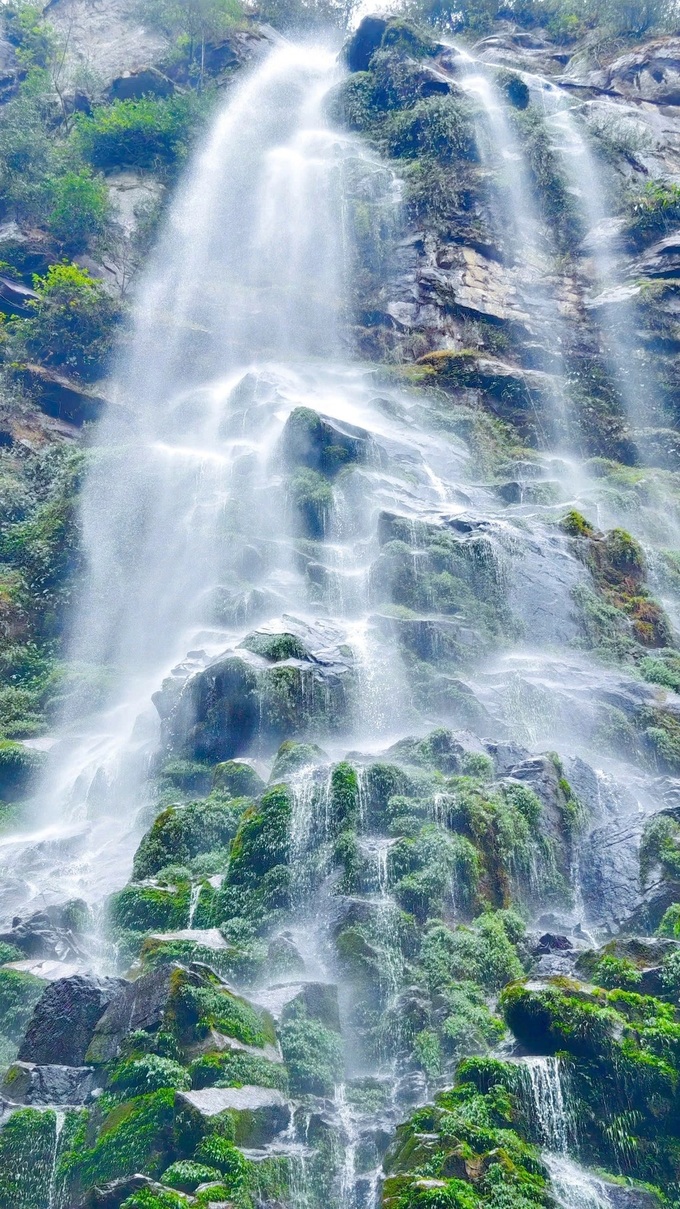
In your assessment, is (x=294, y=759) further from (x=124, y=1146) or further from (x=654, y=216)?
(x=654, y=216)

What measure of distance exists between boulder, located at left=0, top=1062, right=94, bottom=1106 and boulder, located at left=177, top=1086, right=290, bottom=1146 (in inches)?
62.3

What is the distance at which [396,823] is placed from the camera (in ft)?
52.7

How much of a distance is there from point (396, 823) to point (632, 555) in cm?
1279

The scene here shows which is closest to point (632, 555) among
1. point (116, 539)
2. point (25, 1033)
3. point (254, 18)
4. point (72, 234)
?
point (116, 539)


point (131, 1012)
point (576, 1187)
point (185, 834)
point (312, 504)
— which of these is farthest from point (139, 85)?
point (576, 1187)

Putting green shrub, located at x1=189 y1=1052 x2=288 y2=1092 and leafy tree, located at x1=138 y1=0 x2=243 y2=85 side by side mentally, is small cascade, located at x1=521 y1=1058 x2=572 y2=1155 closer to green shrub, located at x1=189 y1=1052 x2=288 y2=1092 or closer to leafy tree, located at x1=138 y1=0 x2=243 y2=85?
green shrub, located at x1=189 y1=1052 x2=288 y2=1092

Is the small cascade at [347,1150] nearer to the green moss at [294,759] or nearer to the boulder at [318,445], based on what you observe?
the green moss at [294,759]

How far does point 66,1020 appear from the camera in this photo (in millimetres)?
12344

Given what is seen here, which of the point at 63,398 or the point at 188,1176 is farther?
the point at 63,398

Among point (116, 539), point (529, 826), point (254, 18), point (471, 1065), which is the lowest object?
point (116, 539)

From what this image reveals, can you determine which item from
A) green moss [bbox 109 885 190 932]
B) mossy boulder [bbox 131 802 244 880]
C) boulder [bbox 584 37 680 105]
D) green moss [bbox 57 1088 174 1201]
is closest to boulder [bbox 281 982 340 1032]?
green moss [bbox 57 1088 174 1201]

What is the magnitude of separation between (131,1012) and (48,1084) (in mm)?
1205

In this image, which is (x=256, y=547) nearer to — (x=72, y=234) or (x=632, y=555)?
(x=632, y=555)

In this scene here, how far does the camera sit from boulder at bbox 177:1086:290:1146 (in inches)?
428
